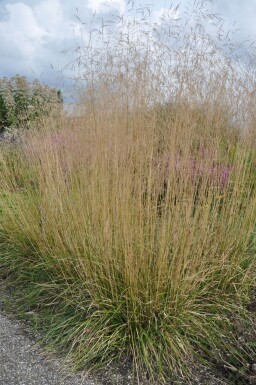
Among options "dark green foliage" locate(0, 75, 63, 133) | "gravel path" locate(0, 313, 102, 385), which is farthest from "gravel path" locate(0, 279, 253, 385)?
"dark green foliage" locate(0, 75, 63, 133)

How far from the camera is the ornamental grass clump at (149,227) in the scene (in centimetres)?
232

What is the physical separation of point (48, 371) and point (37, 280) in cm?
96

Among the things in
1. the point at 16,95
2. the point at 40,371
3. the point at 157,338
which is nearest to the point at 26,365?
the point at 40,371

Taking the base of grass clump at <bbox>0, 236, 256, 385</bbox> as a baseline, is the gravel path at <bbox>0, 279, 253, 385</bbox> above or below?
below

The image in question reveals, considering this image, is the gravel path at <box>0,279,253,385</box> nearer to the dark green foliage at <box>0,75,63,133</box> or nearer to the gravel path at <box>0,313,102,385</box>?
the gravel path at <box>0,313,102,385</box>

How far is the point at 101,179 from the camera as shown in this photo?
2.66 metres

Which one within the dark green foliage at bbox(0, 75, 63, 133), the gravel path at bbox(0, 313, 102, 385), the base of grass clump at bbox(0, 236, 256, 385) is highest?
the dark green foliage at bbox(0, 75, 63, 133)

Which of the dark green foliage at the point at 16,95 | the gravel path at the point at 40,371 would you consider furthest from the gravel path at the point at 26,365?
the dark green foliage at the point at 16,95

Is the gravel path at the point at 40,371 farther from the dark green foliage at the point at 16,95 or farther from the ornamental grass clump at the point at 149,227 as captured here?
the dark green foliage at the point at 16,95

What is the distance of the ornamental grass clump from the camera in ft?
7.62

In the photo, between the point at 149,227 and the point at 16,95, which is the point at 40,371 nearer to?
the point at 149,227

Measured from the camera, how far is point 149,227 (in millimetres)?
2531

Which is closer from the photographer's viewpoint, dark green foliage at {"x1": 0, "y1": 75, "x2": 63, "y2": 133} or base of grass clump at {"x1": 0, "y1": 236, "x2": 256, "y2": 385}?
base of grass clump at {"x1": 0, "y1": 236, "x2": 256, "y2": 385}

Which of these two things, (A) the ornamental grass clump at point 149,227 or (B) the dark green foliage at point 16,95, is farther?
(B) the dark green foliage at point 16,95
